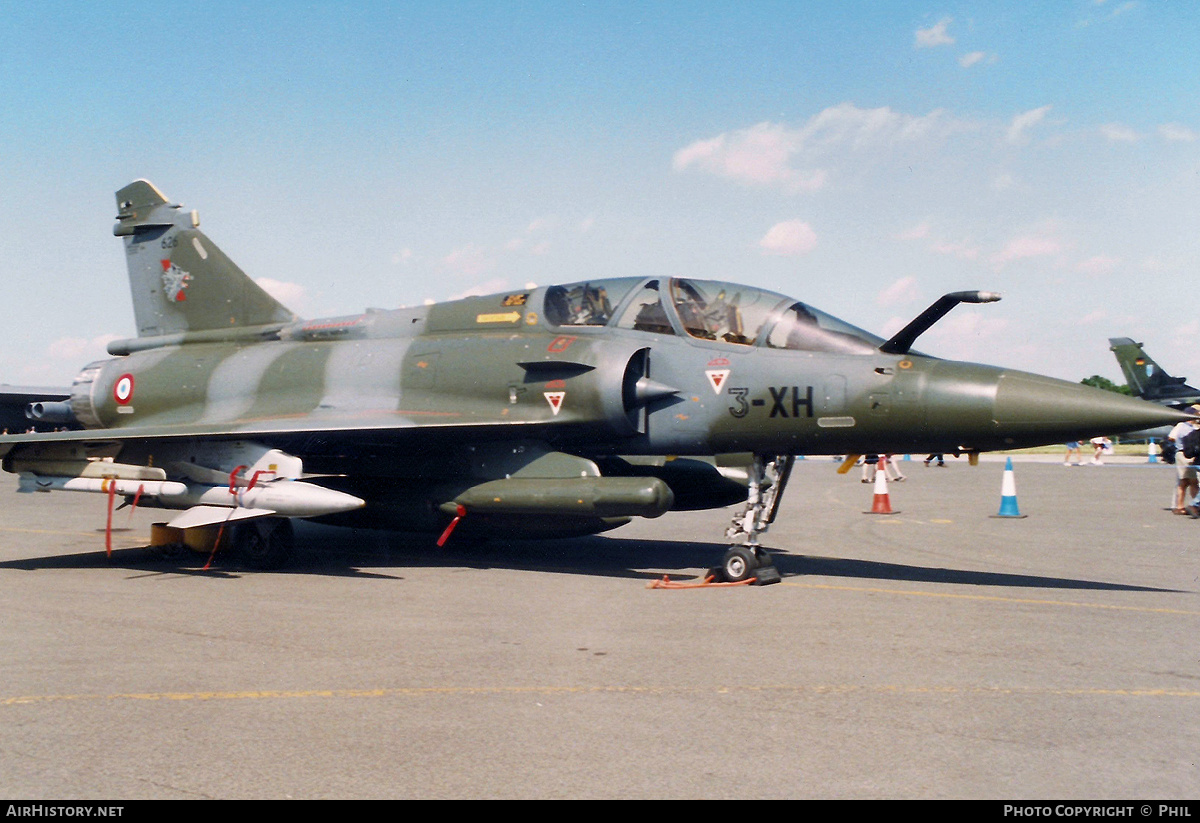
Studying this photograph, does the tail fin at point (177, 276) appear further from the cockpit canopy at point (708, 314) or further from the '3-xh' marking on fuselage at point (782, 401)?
the '3-xh' marking on fuselage at point (782, 401)

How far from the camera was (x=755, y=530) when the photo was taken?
9180mm

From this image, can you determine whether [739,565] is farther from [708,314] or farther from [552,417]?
[708,314]

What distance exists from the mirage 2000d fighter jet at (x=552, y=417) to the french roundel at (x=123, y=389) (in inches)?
23.5

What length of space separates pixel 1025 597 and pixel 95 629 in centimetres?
727

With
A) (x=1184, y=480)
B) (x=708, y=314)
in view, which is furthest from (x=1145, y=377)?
(x=708, y=314)

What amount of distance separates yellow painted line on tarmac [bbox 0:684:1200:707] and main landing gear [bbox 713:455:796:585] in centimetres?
357

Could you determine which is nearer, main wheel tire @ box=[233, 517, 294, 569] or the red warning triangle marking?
the red warning triangle marking

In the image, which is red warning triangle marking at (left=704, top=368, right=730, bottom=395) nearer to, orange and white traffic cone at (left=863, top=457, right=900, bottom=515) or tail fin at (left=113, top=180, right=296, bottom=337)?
tail fin at (left=113, top=180, right=296, bottom=337)

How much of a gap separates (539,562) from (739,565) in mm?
2559

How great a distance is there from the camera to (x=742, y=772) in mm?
3977

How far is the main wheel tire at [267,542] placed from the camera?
1049 cm

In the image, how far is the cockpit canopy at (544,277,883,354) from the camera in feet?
29.8

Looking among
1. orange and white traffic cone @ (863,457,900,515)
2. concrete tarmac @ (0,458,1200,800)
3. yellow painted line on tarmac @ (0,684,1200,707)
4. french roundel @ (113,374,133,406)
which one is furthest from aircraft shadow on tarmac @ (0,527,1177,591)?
orange and white traffic cone @ (863,457,900,515)
